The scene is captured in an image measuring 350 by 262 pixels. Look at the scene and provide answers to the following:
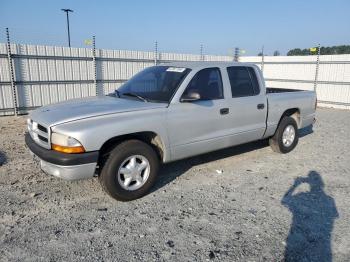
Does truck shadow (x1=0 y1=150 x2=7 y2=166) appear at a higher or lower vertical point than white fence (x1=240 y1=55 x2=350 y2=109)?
lower

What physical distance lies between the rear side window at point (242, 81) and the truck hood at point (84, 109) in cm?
152

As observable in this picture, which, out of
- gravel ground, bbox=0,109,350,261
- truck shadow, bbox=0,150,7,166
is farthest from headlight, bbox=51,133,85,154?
truck shadow, bbox=0,150,7,166

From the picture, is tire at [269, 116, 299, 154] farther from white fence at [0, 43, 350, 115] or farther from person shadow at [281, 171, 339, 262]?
white fence at [0, 43, 350, 115]

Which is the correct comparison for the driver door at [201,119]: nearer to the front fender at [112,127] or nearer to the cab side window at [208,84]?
the cab side window at [208,84]

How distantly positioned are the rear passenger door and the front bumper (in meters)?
2.43

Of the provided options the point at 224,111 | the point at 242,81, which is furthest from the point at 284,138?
the point at 224,111

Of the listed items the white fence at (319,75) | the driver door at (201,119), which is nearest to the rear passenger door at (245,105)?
the driver door at (201,119)

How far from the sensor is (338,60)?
13.9m

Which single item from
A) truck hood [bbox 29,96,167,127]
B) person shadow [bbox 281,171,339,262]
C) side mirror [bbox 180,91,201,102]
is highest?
side mirror [bbox 180,91,201,102]

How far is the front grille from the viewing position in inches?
149

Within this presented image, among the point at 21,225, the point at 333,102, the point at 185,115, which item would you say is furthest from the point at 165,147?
the point at 333,102

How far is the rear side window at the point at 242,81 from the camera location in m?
5.23

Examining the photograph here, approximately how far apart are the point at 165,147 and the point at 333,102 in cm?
1258

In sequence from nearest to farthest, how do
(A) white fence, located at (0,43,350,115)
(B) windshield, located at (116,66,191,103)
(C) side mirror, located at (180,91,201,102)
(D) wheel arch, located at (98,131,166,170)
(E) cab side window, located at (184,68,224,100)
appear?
(D) wheel arch, located at (98,131,166,170) → (C) side mirror, located at (180,91,201,102) → (B) windshield, located at (116,66,191,103) → (E) cab side window, located at (184,68,224,100) → (A) white fence, located at (0,43,350,115)
